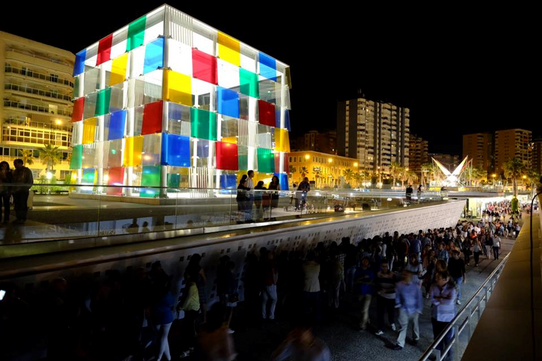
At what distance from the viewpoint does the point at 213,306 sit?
4980mm

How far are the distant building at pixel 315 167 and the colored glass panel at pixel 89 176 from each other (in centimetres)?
8398

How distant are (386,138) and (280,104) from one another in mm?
133879

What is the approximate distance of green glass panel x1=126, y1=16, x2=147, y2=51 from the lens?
2502cm

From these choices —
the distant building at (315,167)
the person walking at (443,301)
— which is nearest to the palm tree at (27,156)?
the person walking at (443,301)

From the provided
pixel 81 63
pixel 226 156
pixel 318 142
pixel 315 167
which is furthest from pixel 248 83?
pixel 318 142

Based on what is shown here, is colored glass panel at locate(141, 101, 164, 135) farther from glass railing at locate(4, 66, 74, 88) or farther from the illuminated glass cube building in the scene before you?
glass railing at locate(4, 66, 74, 88)

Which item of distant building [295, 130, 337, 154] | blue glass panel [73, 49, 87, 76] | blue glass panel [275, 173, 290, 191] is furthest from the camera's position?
distant building [295, 130, 337, 154]

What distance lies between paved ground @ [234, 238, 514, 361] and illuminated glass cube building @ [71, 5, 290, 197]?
16.5m

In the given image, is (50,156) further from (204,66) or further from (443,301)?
(443,301)

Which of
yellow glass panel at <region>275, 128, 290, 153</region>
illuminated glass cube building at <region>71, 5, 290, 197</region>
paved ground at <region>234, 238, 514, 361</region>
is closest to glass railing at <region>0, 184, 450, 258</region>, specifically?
paved ground at <region>234, 238, 514, 361</region>

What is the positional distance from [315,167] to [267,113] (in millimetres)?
85403

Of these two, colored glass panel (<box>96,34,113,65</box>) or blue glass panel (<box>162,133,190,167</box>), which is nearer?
blue glass panel (<box>162,133,190,167</box>)

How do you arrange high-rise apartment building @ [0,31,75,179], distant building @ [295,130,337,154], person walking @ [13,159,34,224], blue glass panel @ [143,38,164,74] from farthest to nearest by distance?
distant building @ [295,130,337,154] < high-rise apartment building @ [0,31,75,179] < blue glass panel @ [143,38,164,74] < person walking @ [13,159,34,224]

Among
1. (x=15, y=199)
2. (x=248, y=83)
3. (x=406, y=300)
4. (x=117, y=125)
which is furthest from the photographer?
(x=248, y=83)
